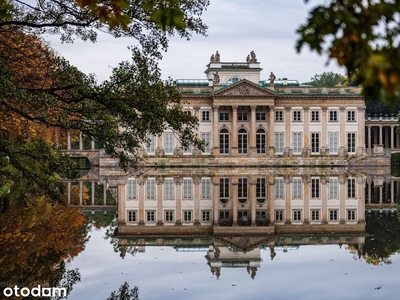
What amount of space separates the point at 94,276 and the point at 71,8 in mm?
6098

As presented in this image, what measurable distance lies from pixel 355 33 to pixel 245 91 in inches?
2496

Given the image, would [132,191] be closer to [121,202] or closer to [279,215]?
[121,202]

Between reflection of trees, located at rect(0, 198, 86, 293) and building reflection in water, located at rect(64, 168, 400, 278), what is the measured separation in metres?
1.37

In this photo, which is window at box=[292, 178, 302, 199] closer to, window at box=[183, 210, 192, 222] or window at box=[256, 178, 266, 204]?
window at box=[256, 178, 266, 204]

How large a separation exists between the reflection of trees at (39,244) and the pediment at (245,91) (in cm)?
4383

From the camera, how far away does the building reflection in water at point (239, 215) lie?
15852mm

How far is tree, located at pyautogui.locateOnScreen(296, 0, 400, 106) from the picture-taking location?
2.98 m

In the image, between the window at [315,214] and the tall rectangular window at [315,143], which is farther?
the tall rectangular window at [315,143]

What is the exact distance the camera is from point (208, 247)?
15562 mm

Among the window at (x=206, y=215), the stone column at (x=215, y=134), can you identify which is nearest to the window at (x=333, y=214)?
the window at (x=206, y=215)

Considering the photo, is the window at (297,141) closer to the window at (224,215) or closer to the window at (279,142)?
the window at (279,142)

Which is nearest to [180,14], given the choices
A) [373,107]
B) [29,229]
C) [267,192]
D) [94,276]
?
[94,276]

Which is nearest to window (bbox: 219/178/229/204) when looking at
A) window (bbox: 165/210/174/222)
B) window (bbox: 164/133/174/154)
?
window (bbox: 165/210/174/222)

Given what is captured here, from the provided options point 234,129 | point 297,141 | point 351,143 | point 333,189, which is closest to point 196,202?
point 333,189
